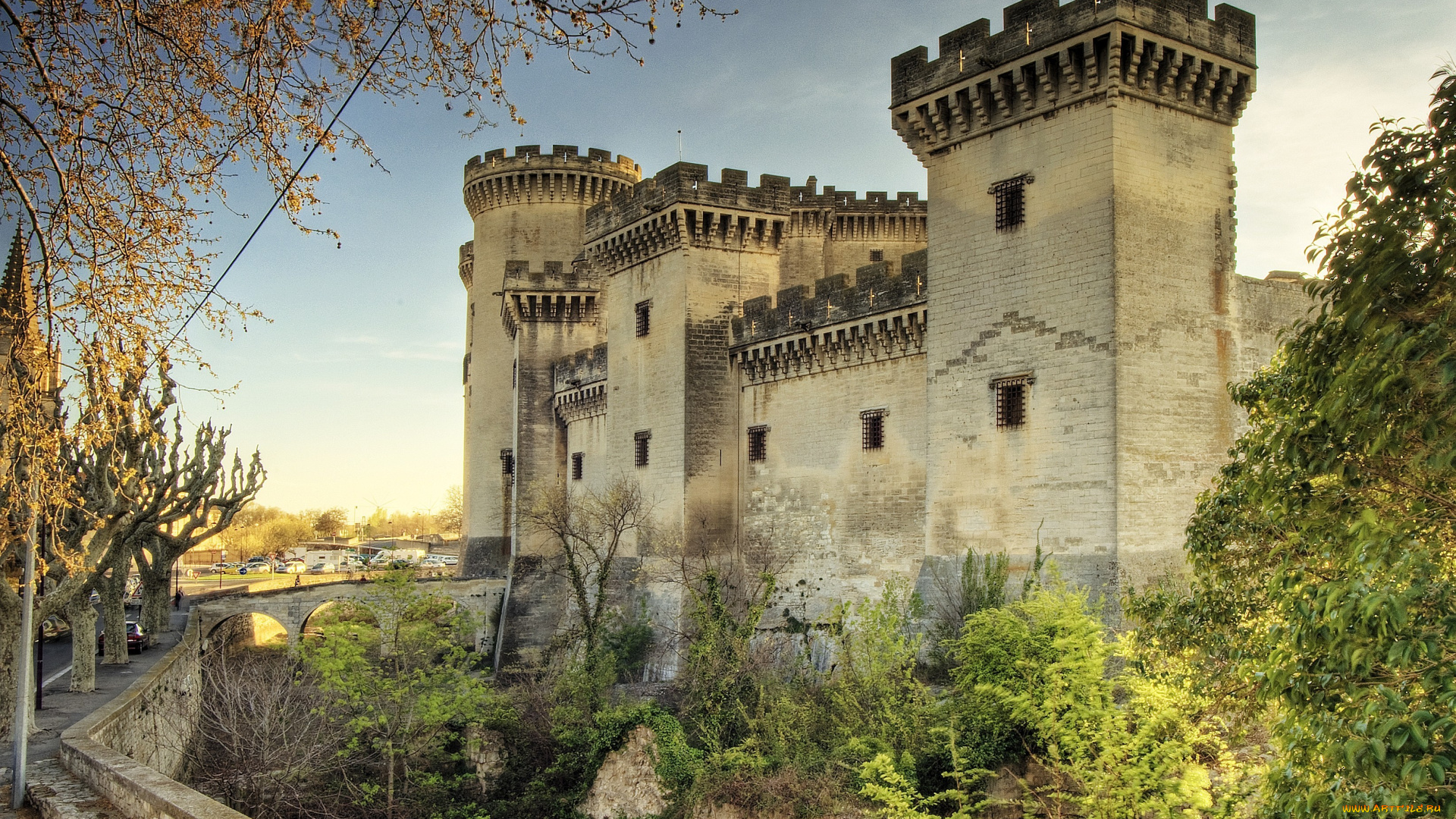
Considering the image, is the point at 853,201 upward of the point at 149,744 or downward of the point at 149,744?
upward

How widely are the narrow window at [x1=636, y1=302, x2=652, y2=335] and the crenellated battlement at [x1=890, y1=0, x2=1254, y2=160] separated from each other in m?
9.60

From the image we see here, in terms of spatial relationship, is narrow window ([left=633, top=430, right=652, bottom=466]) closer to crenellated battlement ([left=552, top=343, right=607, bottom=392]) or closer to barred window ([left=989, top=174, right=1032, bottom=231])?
crenellated battlement ([left=552, top=343, right=607, bottom=392])

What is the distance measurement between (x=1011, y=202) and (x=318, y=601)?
26097 mm

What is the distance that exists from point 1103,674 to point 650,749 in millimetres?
8913

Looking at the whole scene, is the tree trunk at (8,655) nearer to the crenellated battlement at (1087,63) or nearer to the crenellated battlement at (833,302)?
the crenellated battlement at (833,302)

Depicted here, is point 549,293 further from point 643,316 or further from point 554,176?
point 643,316

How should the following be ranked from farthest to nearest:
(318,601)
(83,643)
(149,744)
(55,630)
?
1. (318,601)
2. (55,630)
3. (83,643)
4. (149,744)

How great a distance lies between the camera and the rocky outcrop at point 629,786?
64.7ft

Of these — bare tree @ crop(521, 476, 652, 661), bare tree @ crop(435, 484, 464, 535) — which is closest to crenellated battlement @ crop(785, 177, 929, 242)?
bare tree @ crop(521, 476, 652, 661)

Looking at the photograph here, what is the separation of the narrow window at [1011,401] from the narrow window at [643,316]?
1066 centimetres

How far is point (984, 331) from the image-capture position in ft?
57.1

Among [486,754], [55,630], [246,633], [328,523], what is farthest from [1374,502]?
[328,523]

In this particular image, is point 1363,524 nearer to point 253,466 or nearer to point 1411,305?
point 1411,305

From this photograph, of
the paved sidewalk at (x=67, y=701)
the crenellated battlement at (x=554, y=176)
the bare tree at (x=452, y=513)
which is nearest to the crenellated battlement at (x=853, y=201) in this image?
the crenellated battlement at (x=554, y=176)
